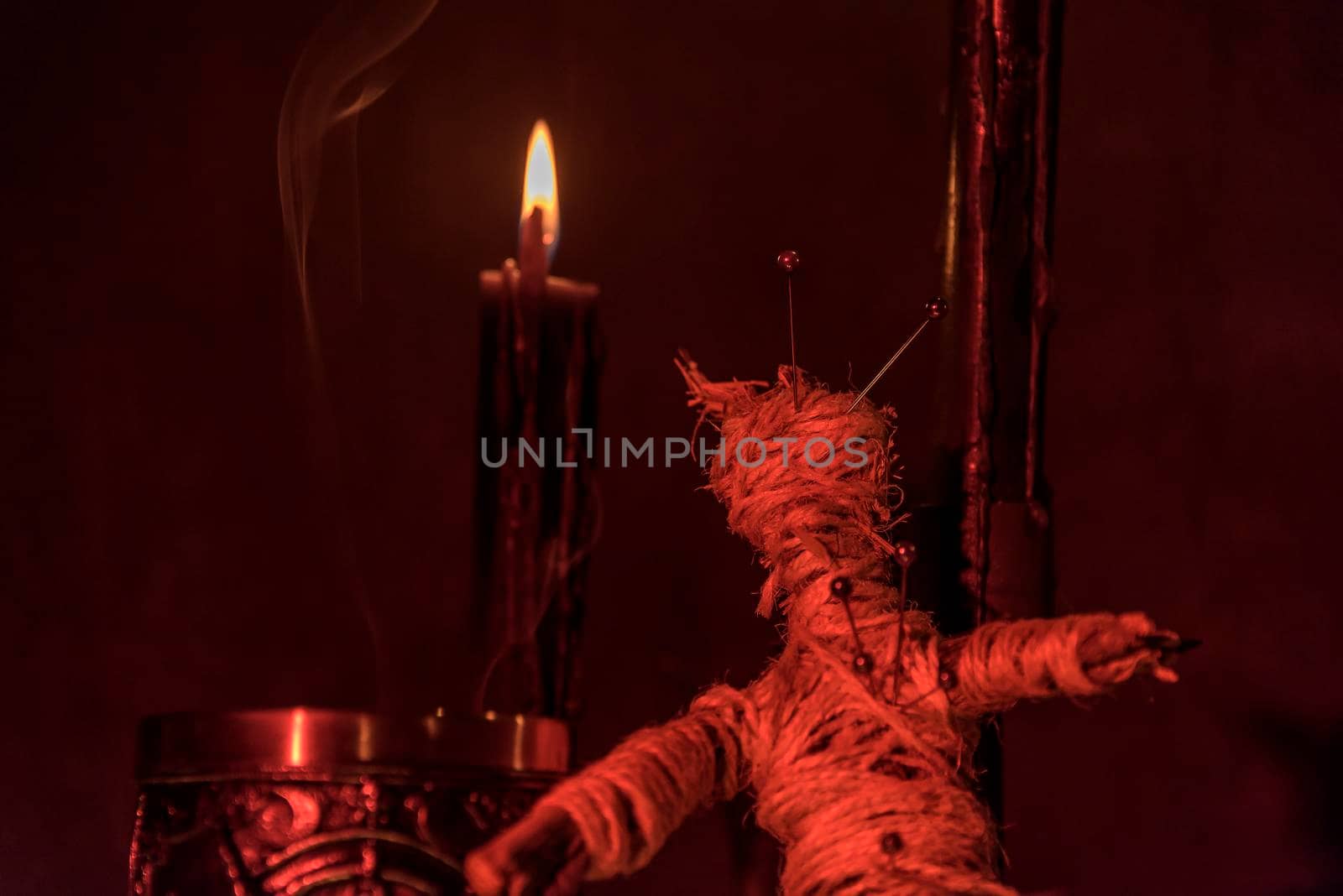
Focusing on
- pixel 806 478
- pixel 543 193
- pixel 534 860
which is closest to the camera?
pixel 534 860

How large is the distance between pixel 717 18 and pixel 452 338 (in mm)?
234

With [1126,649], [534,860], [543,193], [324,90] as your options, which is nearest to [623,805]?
[534,860]

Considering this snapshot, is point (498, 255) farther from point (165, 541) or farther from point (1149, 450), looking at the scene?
point (1149, 450)

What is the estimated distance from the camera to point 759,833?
0.55 metres

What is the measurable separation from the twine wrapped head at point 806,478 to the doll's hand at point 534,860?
13cm

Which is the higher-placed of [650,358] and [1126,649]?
[650,358]

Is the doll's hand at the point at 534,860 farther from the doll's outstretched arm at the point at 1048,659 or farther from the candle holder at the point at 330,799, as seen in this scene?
the doll's outstretched arm at the point at 1048,659

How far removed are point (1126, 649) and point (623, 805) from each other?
148 mm

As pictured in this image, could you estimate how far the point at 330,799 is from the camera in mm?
426

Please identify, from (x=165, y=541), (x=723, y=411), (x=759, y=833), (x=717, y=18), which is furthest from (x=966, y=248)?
(x=165, y=541)

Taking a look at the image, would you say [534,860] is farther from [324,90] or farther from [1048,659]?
[324,90]

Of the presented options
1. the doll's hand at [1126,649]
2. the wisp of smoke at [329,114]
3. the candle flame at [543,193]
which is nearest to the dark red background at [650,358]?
the wisp of smoke at [329,114]

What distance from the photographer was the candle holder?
1.38 feet

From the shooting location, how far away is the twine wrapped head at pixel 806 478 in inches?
19.1
